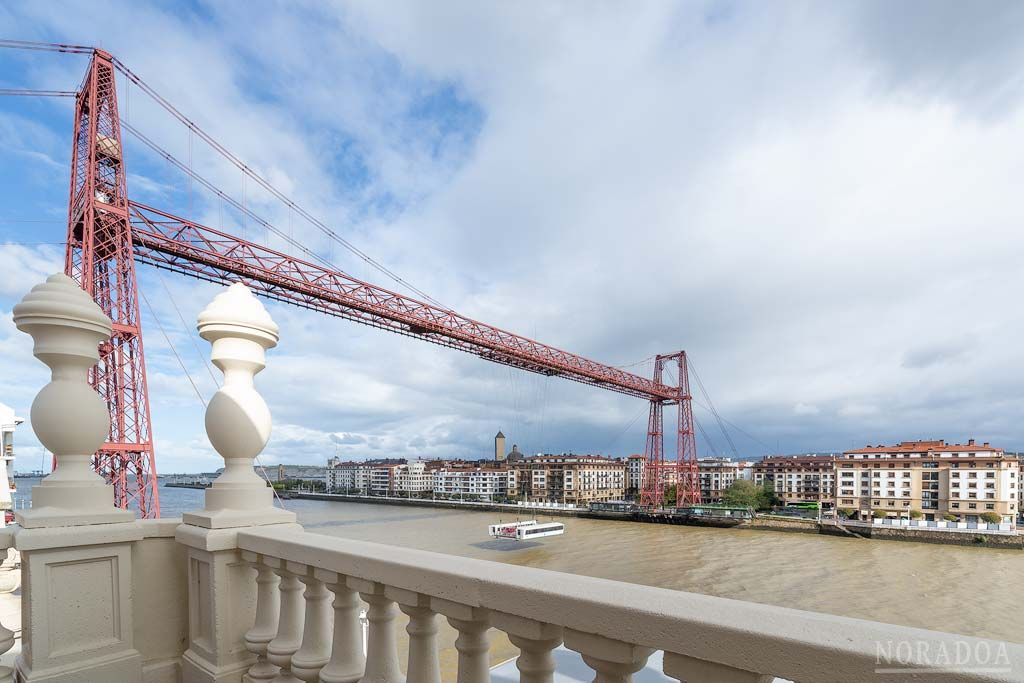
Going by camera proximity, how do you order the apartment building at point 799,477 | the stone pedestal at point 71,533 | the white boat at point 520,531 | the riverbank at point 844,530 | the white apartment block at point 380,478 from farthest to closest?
the white apartment block at point 380,478 → the apartment building at point 799,477 → the white boat at point 520,531 → the riverbank at point 844,530 → the stone pedestal at point 71,533

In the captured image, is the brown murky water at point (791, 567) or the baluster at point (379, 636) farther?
the brown murky water at point (791, 567)

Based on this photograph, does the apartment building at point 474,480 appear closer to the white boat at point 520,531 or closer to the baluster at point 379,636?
the white boat at point 520,531

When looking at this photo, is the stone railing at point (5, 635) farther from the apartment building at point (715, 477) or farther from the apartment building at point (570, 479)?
the apartment building at point (715, 477)

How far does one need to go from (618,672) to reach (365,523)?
36355 millimetres

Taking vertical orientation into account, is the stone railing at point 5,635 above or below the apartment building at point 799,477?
above

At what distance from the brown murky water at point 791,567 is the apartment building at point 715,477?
23730mm

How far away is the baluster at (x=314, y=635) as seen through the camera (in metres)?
1.28

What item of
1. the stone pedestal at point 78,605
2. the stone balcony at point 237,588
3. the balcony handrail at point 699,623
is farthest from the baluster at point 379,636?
the stone pedestal at point 78,605

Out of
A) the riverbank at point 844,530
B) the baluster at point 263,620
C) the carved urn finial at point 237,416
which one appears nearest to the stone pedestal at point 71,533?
the carved urn finial at point 237,416

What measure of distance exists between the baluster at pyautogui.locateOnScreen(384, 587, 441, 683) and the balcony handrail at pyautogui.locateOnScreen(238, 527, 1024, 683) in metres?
0.03

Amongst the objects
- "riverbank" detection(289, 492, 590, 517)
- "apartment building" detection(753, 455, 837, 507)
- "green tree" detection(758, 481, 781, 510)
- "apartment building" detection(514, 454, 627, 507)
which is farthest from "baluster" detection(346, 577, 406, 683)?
"apartment building" detection(514, 454, 627, 507)

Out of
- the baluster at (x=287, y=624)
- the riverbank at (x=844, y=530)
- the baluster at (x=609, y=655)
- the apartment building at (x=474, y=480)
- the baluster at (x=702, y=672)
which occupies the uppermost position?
the baluster at (x=702, y=672)

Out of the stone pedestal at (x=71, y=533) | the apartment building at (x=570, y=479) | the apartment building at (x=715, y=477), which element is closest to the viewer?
the stone pedestal at (x=71, y=533)

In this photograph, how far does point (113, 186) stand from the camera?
13.4m
